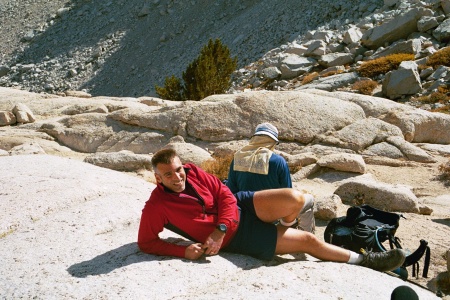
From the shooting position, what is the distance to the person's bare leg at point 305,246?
18.5ft

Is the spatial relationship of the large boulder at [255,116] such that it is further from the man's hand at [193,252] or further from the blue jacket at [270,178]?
the man's hand at [193,252]

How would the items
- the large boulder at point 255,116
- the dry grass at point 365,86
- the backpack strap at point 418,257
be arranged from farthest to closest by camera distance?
the dry grass at point 365,86
the large boulder at point 255,116
the backpack strap at point 418,257

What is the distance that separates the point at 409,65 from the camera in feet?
76.5

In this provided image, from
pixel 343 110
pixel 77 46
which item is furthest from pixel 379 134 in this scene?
pixel 77 46

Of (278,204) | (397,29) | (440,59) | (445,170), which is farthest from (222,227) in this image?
(397,29)

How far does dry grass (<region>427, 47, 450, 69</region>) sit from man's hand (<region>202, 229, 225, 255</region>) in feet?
72.2

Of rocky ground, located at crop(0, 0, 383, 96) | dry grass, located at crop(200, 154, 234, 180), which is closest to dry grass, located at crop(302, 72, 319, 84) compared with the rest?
rocky ground, located at crop(0, 0, 383, 96)

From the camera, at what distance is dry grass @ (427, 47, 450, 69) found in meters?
24.8

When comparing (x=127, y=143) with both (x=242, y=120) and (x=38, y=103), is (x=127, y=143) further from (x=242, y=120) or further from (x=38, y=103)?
(x=38, y=103)

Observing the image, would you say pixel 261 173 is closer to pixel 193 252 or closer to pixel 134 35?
pixel 193 252

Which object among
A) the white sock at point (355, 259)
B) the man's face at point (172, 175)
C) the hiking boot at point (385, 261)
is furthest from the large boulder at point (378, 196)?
the man's face at point (172, 175)

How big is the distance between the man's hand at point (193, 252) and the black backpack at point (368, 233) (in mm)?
2273

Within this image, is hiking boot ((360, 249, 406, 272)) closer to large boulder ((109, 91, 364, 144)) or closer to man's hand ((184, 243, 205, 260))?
man's hand ((184, 243, 205, 260))

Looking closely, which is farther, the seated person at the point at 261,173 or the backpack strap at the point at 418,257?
the seated person at the point at 261,173
